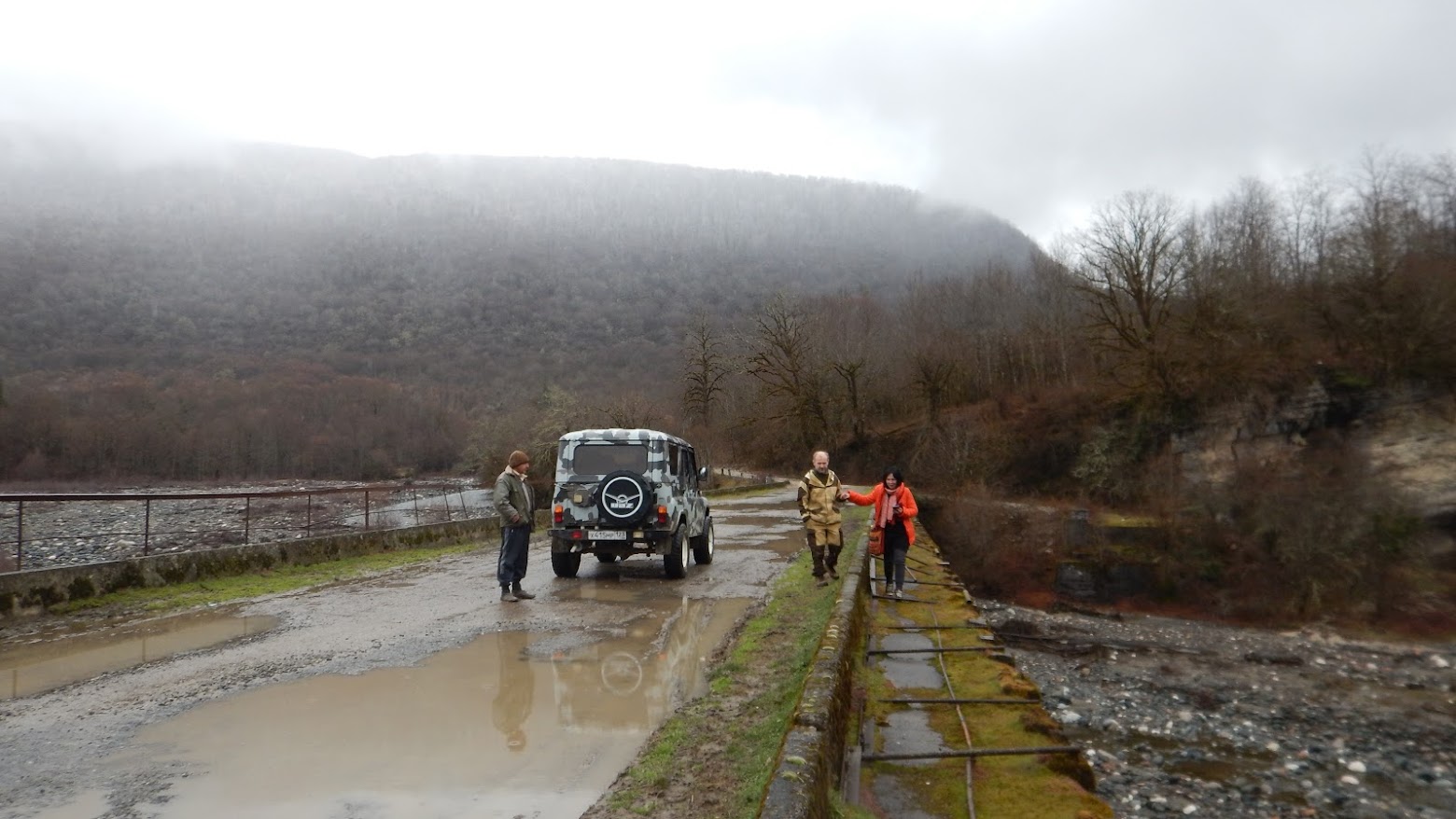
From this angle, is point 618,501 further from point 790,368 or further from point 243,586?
point 790,368

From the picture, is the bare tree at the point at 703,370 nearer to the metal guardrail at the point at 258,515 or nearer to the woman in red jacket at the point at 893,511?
the metal guardrail at the point at 258,515

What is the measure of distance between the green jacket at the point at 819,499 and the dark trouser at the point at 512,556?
3.71 m

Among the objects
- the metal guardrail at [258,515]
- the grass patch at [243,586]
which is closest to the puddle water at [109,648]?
the grass patch at [243,586]

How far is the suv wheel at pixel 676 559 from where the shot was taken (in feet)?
41.4

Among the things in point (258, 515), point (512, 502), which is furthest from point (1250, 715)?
point (258, 515)

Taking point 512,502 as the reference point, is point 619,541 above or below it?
below

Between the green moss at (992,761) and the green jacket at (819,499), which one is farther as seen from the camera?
the green jacket at (819,499)

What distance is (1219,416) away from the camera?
40.1 m

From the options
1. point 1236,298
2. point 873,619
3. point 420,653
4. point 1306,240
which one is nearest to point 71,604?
point 420,653

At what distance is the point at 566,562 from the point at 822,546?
4.14 m

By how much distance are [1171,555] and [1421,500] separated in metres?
10.4

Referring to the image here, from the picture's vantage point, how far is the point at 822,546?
1146 centimetres

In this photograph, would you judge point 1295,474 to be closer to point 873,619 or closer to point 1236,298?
point 1236,298

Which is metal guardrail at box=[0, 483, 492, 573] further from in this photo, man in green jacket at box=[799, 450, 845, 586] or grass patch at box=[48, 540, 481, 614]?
man in green jacket at box=[799, 450, 845, 586]
